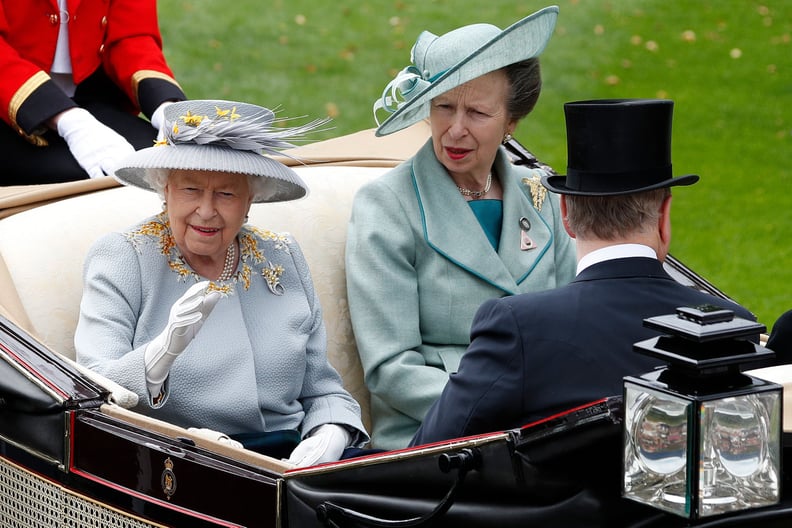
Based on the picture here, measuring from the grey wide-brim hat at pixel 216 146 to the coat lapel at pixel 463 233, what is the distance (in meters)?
0.33

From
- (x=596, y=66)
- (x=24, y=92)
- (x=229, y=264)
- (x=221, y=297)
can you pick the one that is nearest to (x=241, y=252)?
(x=229, y=264)

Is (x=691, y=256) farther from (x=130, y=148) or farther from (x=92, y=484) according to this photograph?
(x=92, y=484)

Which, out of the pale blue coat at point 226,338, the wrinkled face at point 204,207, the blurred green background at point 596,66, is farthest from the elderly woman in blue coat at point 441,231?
the blurred green background at point 596,66

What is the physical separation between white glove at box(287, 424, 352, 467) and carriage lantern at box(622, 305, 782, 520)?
3.94 feet

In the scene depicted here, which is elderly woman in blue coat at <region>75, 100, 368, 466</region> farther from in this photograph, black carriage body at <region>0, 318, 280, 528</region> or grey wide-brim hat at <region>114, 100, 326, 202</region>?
black carriage body at <region>0, 318, 280, 528</region>

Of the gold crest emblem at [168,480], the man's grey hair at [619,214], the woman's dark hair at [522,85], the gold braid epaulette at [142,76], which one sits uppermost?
the gold braid epaulette at [142,76]

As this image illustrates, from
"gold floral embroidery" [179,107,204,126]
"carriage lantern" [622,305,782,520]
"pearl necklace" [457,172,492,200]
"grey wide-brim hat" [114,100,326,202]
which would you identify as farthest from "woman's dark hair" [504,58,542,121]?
"carriage lantern" [622,305,782,520]

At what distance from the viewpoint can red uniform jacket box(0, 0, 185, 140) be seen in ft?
11.8

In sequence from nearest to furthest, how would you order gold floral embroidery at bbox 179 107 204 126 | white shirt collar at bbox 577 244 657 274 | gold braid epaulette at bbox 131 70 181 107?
1. white shirt collar at bbox 577 244 657 274
2. gold floral embroidery at bbox 179 107 204 126
3. gold braid epaulette at bbox 131 70 181 107

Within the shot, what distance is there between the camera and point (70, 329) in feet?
9.86

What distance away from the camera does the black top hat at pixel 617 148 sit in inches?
88.1

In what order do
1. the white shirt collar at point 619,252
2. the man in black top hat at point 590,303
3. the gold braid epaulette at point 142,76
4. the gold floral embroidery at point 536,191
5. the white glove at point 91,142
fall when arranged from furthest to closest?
the gold braid epaulette at point 142,76
the white glove at point 91,142
the gold floral embroidery at point 536,191
the white shirt collar at point 619,252
the man in black top hat at point 590,303

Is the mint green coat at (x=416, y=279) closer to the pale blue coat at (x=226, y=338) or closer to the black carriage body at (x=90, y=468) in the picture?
the pale blue coat at (x=226, y=338)

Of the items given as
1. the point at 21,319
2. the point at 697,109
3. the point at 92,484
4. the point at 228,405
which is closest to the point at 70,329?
the point at 21,319
